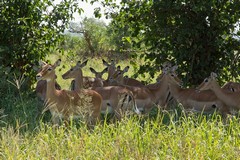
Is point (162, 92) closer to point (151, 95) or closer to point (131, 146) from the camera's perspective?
point (151, 95)

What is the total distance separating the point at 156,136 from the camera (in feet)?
16.1

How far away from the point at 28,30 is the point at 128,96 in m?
2.41

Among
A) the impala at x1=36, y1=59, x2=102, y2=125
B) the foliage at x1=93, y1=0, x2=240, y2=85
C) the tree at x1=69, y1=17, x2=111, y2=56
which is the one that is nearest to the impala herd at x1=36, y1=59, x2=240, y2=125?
the impala at x1=36, y1=59, x2=102, y2=125

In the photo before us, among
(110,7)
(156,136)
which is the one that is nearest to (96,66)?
(110,7)

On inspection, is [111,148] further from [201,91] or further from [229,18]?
[229,18]

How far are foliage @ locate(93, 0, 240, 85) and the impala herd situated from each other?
392 millimetres

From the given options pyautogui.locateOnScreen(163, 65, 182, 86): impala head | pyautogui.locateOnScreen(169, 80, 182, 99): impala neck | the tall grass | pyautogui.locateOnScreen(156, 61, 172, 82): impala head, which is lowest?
the tall grass

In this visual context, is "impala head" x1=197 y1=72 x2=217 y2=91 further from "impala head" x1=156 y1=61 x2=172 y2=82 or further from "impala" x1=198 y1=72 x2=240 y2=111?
"impala head" x1=156 y1=61 x2=172 y2=82

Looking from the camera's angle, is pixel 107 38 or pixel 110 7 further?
pixel 107 38

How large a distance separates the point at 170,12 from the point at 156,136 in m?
3.77

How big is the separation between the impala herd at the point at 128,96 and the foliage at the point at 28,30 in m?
0.51

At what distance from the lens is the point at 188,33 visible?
802cm

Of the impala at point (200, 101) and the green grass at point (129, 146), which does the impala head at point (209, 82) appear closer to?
the impala at point (200, 101)

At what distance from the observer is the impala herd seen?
20.8 ft
